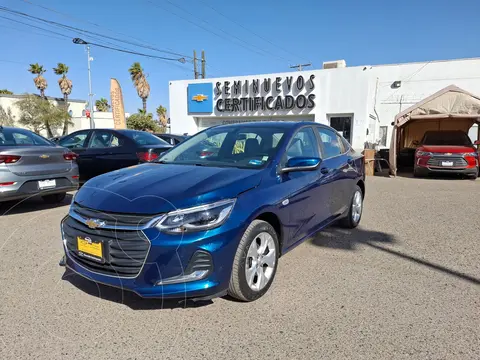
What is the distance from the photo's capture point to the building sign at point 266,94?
20.1 meters

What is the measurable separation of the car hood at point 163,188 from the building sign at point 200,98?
66.5 feet

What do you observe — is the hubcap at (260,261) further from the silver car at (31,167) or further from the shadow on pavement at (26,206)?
the shadow on pavement at (26,206)

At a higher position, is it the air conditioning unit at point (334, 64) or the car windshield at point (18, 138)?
the air conditioning unit at point (334, 64)

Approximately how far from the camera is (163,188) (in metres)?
2.81

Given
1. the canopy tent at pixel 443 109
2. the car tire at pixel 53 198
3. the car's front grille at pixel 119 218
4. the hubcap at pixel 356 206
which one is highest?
the canopy tent at pixel 443 109

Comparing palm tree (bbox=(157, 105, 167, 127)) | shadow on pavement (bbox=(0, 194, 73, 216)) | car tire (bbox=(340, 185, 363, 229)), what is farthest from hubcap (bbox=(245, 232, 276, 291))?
palm tree (bbox=(157, 105, 167, 127))

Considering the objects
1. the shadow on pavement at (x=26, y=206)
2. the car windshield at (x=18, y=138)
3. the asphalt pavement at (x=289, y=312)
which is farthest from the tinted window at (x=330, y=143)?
the shadow on pavement at (x=26, y=206)

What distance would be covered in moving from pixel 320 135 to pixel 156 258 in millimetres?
2809

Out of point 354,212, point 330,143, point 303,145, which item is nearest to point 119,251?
point 303,145

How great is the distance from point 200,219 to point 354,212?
3.34 m

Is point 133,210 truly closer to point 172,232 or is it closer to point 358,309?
point 172,232

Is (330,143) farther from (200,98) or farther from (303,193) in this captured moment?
(200,98)

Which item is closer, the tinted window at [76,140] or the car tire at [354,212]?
the car tire at [354,212]

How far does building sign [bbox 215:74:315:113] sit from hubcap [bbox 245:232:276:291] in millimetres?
17878
